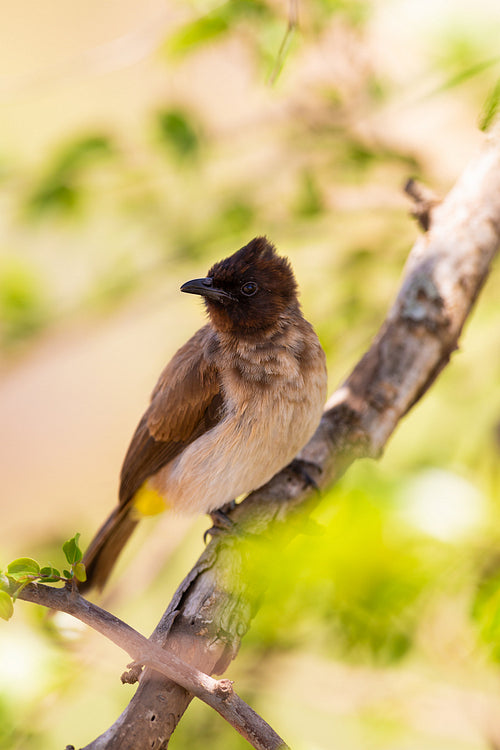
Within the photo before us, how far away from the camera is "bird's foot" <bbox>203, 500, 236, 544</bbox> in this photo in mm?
2238

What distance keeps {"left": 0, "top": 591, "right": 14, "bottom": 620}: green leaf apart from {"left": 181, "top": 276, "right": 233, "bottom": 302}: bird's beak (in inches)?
58.7

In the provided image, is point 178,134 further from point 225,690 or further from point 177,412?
point 225,690

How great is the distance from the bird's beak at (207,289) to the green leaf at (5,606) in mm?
1491

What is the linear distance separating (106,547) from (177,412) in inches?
30.7

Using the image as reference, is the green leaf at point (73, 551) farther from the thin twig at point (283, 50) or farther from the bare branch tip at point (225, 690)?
the thin twig at point (283, 50)

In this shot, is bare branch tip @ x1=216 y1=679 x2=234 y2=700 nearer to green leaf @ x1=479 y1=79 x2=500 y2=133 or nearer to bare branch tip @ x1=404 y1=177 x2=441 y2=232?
green leaf @ x1=479 y1=79 x2=500 y2=133

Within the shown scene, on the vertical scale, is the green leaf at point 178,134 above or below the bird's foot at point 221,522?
above

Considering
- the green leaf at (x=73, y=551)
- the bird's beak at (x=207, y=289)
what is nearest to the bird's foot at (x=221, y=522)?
the bird's beak at (x=207, y=289)

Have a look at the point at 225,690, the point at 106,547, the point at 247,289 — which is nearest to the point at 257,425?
the point at 247,289

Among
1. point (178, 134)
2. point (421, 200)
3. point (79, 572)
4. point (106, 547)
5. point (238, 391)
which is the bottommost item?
point (79, 572)

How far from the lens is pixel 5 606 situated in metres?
0.96

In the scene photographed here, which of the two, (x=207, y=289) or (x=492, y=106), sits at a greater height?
(x=207, y=289)

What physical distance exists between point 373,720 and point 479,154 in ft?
5.97

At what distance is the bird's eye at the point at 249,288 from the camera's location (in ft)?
7.87
